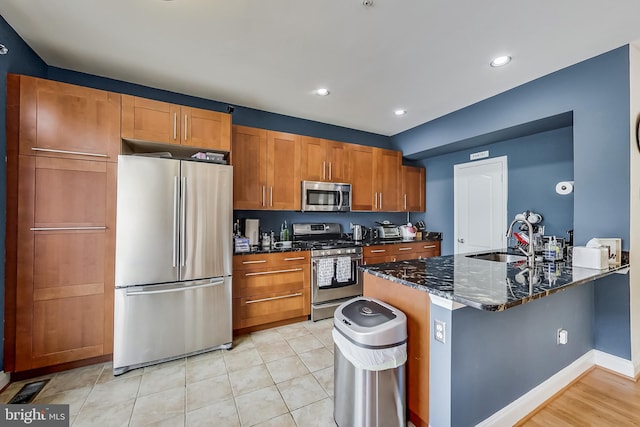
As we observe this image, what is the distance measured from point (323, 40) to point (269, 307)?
8.69ft

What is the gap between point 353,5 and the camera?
1.67 metres

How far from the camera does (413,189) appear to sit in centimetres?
447

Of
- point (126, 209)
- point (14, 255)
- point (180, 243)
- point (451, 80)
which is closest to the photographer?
point (14, 255)

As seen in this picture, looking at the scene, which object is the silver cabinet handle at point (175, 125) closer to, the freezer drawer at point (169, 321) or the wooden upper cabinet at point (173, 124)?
the wooden upper cabinet at point (173, 124)

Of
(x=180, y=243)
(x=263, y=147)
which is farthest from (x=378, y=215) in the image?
(x=180, y=243)

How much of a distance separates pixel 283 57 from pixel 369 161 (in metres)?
2.14

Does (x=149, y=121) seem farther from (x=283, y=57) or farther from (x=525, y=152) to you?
(x=525, y=152)

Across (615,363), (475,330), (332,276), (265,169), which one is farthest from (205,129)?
(615,363)

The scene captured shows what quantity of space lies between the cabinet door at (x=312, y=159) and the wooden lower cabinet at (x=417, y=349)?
7.20 ft

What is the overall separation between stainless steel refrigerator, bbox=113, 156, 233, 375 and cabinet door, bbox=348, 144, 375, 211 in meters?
1.93

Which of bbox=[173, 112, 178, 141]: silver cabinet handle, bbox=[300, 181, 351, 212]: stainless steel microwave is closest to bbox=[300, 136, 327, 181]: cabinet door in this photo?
bbox=[300, 181, 351, 212]: stainless steel microwave

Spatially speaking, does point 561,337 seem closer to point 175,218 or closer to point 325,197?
point 325,197

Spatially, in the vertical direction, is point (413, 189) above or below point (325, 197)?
above

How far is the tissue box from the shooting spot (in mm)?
1816
